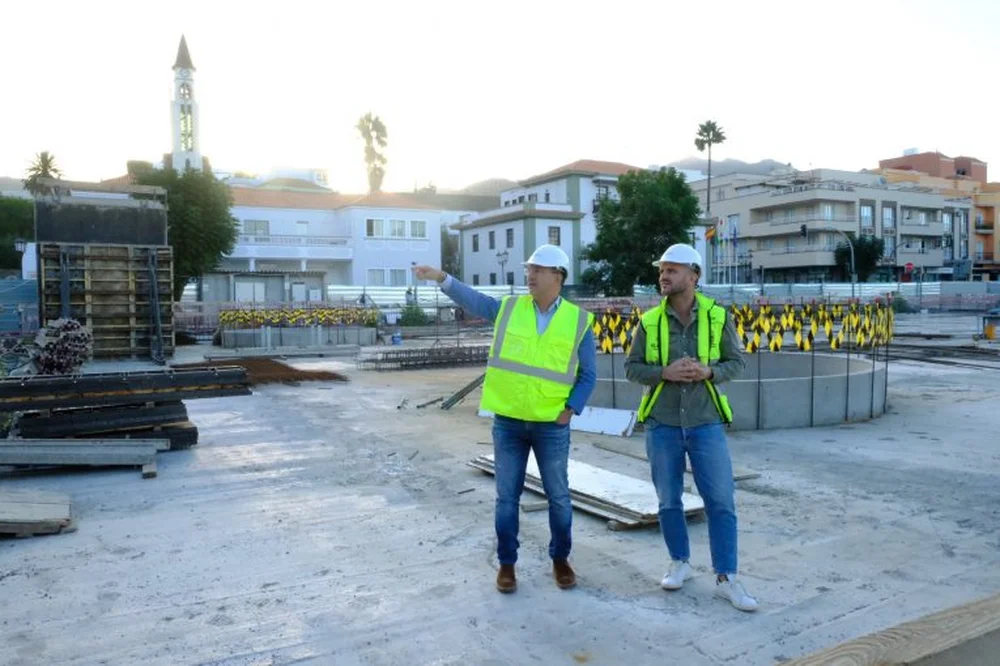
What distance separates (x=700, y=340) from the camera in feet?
14.7

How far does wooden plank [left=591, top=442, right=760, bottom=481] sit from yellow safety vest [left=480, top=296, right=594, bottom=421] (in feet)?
10.5

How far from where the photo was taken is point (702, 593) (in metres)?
4.60

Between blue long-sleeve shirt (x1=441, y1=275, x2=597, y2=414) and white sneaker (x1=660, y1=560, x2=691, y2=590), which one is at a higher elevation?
blue long-sleeve shirt (x1=441, y1=275, x2=597, y2=414)

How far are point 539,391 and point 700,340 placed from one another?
97 centimetres

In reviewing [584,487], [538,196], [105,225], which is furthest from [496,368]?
[538,196]

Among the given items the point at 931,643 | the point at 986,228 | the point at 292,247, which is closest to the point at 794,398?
the point at 931,643

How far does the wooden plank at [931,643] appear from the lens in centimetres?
254

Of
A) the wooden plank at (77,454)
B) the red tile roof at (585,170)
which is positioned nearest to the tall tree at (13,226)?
the red tile roof at (585,170)

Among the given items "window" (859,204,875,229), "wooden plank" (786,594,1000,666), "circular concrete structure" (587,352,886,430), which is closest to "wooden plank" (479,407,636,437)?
"circular concrete structure" (587,352,886,430)

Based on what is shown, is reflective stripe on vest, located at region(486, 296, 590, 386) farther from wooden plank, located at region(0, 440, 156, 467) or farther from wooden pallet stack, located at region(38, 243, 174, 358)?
wooden pallet stack, located at region(38, 243, 174, 358)

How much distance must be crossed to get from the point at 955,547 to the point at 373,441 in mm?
6488

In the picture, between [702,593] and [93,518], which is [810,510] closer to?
[702,593]

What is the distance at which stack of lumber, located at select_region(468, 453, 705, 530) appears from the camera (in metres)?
5.88

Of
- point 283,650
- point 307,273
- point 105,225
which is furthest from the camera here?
point 307,273
